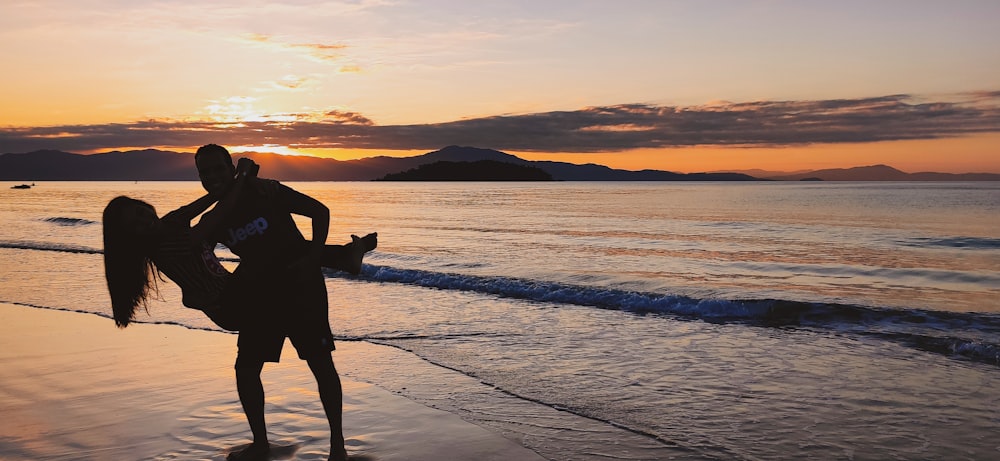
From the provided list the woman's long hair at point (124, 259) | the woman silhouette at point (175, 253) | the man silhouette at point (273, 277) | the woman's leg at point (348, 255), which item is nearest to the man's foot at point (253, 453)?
the man silhouette at point (273, 277)

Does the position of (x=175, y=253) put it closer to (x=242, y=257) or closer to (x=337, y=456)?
(x=242, y=257)

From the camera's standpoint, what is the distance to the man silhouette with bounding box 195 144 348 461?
4215mm

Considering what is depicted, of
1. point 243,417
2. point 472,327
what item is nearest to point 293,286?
point 243,417

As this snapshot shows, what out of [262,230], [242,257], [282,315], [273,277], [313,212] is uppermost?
[313,212]

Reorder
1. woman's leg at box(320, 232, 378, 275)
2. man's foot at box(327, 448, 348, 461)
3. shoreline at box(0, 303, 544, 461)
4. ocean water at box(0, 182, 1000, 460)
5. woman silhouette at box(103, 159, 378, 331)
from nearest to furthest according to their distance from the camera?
woman silhouette at box(103, 159, 378, 331), woman's leg at box(320, 232, 378, 275), man's foot at box(327, 448, 348, 461), shoreline at box(0, 303, 544, 461), ocean water at box(0, 182, 1000, 460)

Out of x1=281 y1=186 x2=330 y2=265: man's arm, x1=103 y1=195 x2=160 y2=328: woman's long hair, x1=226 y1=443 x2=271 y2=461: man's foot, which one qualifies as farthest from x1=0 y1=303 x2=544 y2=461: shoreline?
x1=281 y1=186 x2=330 y2=265: man's arm

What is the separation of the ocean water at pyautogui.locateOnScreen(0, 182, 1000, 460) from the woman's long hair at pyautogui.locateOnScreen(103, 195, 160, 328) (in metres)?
2.69

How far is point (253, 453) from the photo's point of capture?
4773 millimetres

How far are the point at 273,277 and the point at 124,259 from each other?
822 mm

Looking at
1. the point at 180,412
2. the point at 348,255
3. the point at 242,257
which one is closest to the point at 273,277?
the point at 242,257

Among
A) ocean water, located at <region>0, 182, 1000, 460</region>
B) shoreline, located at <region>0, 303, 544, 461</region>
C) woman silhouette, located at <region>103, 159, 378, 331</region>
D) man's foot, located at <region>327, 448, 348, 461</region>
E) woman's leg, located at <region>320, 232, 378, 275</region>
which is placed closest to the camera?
woman silhouette, located at <region>103, 159, 378, 331</region>

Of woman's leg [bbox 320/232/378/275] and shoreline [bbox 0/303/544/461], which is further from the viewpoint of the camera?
shoreline [bbox 0/303/544/461]

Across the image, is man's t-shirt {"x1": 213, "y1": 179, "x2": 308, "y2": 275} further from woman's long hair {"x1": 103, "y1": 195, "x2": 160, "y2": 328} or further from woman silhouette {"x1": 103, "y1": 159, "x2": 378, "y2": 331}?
woman's long hair {"x1": 103, "y1": 195, "x2": 160, "y2": 328}

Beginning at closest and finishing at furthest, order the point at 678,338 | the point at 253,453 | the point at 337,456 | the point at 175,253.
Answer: the point at 175,253, the point at 337,456, the point at 253,453, the point at 678,338
